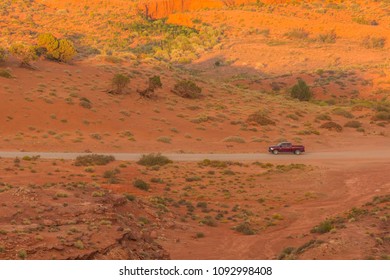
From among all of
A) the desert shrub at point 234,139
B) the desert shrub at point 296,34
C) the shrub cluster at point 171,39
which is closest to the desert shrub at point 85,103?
the desert shrub at point 234,139

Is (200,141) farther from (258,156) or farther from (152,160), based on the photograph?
(152,160)

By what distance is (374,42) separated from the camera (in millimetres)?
107250

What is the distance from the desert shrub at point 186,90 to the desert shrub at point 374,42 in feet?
184

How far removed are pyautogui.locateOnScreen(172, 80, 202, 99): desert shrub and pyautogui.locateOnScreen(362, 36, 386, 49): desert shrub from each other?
184 ft

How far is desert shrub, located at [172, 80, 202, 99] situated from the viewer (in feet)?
207

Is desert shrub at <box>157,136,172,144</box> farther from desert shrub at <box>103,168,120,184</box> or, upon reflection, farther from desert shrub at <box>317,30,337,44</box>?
desert shrub at <box>317,30,337,44</box>

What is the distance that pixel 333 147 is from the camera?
160 feet

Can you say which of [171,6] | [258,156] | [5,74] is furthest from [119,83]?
[171,6]

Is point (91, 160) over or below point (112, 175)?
below

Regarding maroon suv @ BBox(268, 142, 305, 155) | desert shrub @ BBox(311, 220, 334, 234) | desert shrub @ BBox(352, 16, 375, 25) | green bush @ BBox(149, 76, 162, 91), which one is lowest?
maroon suv @ BBox(268, 142, 305, 155)

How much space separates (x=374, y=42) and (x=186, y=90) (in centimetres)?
5895

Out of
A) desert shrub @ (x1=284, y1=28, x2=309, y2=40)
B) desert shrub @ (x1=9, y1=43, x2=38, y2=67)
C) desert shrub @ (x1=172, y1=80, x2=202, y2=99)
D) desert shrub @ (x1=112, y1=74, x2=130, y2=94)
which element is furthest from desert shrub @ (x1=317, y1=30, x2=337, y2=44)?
desert shrub @ (x1=9, y1=43, x2=38, y2=67)

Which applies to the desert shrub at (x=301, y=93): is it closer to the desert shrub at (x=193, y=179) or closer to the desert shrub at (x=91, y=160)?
the desert shrub at (x=193, y=179)

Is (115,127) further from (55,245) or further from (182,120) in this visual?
(55,245)
